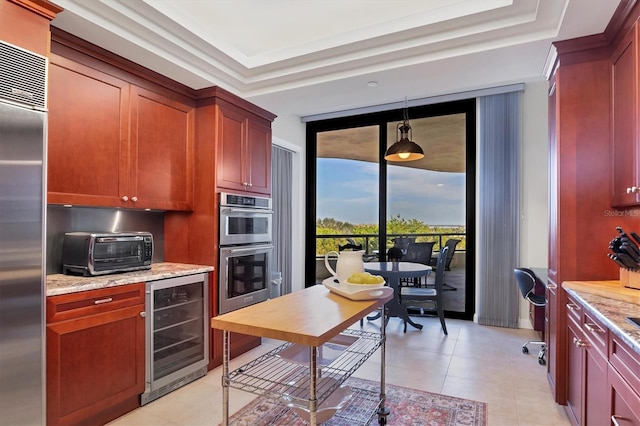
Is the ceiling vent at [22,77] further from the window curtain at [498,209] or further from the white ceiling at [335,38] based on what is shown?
the window curtain at [498,209]

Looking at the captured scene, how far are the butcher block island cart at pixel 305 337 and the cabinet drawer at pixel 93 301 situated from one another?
1.02 metres

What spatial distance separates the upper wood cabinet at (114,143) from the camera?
2.36 metres

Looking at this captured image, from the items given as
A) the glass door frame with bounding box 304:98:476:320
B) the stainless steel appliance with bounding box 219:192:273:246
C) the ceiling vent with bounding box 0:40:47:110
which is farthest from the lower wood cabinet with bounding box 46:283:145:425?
the glass door frame with bounding box 304:98:476:320

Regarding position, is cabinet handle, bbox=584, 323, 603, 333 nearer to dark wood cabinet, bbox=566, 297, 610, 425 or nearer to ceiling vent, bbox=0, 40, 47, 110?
dark wood cabinet, bbox=566, 297, 610, 425

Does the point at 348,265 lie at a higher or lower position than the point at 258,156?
lower

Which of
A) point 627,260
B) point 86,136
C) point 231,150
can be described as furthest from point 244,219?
point 627,260

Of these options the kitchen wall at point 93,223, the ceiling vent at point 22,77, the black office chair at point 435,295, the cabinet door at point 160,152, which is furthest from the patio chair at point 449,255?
the ceiling vent at point 22,77

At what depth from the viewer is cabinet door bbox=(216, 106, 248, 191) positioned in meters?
3.36

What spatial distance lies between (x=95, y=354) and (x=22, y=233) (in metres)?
0.90

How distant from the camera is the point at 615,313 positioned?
158cm

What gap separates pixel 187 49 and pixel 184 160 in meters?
0.97

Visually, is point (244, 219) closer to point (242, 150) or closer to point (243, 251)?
point (243, 251)

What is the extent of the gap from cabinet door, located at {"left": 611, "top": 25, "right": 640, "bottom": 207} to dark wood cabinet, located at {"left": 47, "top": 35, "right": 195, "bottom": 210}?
3.21 meters

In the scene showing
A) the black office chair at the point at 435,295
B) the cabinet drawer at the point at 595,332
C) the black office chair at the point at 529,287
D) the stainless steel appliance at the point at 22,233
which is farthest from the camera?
the black office chair at the point at 435,295
